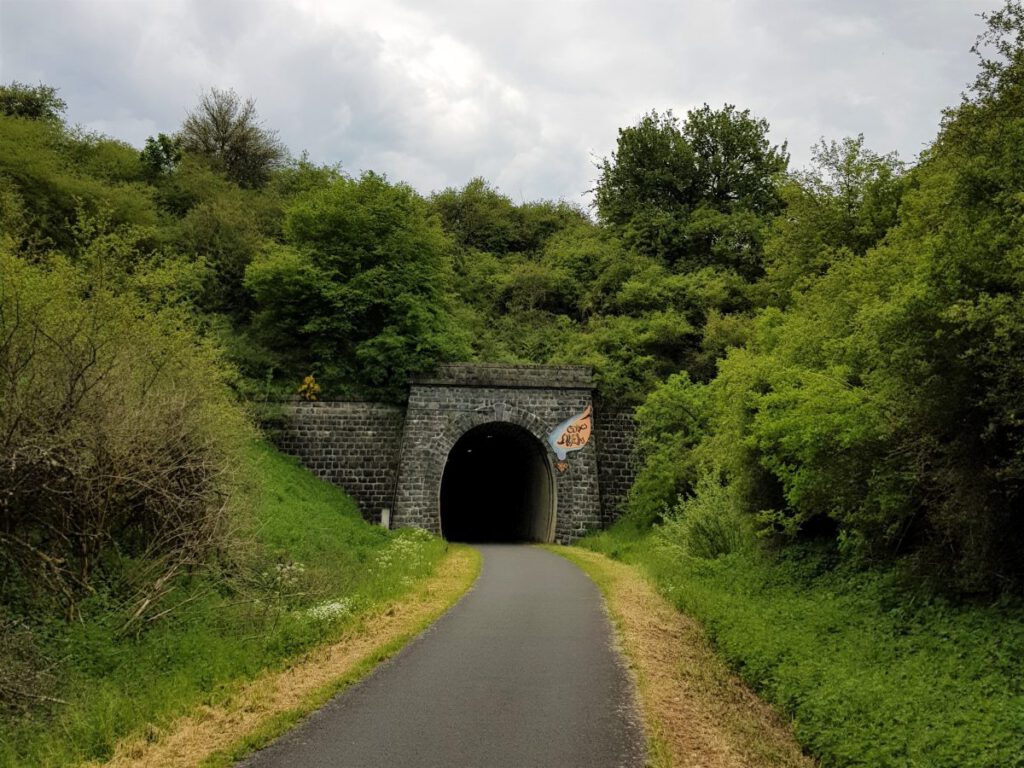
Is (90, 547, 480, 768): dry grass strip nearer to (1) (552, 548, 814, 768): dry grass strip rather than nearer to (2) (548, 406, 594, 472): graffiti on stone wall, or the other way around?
(1) (552, 548, 814, 768): dry grass strip

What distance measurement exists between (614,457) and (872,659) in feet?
54.1

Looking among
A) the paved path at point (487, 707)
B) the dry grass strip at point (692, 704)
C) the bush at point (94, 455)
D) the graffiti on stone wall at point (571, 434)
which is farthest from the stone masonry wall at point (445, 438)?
the paved path at point (487, 707)

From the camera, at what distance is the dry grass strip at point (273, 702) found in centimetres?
557

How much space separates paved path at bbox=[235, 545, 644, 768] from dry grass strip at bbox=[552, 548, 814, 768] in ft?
0.73

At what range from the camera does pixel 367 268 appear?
2531 centimetres

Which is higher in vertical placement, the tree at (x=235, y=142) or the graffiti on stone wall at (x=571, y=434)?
the tree at (x=235, y=142)

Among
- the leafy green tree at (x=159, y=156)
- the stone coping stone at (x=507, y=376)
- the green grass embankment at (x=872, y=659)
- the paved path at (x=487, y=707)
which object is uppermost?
the leafy green tree at (x=159, y=156)

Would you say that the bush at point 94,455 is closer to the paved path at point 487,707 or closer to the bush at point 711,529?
the paved path at point 487,707

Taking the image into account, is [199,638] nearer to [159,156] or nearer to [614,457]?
[614,457]

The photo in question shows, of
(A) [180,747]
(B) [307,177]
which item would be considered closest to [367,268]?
(B) [307,177]

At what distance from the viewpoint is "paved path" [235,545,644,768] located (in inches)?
211

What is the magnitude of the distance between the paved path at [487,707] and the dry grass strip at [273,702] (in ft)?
0.59

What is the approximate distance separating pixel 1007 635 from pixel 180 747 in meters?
7.28

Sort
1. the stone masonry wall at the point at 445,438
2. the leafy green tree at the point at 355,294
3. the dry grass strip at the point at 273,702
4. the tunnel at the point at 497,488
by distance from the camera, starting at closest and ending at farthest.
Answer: the dry grass strip at the point at 273,702 → the stone masonry wall at the point at 445,438 → the leafy green tree at the point at 355,294 → the tunnel at the point at 497,488
